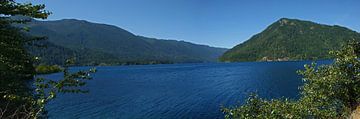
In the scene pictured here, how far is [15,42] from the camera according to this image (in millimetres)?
12727

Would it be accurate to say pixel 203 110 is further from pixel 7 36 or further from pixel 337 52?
pixel 7 36

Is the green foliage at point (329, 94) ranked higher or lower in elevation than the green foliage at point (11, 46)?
lower

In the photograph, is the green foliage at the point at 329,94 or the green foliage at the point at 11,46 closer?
the green foliage at the point at 11,46

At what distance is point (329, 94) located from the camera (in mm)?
17703

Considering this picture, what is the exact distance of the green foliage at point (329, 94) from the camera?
17.1m

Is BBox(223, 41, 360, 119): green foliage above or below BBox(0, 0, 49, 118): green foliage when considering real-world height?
below

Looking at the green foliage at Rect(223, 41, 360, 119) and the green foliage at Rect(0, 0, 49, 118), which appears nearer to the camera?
the green foliage at Rect(0, 0, 49, 118)

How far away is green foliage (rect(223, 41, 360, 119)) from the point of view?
17078mm

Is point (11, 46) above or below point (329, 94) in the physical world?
above

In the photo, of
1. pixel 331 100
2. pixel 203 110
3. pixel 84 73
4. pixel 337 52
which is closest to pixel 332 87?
pixel 331 100

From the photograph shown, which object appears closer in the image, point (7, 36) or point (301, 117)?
point (7, 36)

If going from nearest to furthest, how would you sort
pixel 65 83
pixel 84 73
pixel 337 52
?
pixel 65 83 < pixel 84 73 < pixel 337 52

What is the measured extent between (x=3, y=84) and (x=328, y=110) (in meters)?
17.2

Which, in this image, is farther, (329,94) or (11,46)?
(329,94)
